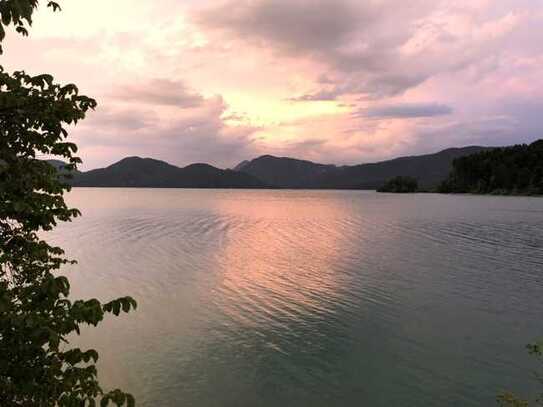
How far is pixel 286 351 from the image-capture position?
1975 centimetres

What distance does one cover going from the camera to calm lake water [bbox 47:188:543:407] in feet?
54.5

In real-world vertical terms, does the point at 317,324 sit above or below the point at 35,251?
below

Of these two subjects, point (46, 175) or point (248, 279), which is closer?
point (46, 175)

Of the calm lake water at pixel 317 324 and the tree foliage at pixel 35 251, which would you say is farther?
the calm lake water at pixel 317 324

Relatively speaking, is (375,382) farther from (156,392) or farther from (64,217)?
(64,217)

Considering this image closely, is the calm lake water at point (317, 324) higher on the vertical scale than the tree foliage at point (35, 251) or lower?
lower

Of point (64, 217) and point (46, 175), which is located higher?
point (46, 175)

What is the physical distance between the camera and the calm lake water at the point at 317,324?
54.5 feet

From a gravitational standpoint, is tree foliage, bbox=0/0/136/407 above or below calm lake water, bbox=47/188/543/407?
above

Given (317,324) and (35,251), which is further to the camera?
(317,324)

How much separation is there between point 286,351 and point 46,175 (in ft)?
47.9

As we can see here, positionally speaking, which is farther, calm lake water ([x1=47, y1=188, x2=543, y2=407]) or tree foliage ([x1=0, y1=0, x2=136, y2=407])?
calm lake water ([x1=47, y1=188, x2=543, y2=407])

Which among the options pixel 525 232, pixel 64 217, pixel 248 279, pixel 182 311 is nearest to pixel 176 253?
pixel 248 279

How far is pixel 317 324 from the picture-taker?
76.7 ft
